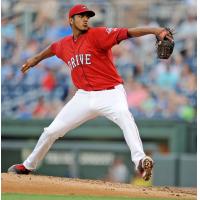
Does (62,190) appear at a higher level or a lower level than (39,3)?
lower

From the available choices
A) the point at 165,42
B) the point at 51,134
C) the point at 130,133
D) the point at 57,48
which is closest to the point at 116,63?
the point at 57,48

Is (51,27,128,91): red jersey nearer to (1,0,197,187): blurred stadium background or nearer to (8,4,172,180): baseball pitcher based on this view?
(8,4,172,180): baseball pitcher

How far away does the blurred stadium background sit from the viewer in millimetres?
12164

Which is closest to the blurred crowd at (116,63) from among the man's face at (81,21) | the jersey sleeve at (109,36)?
the man's face at (81,21)

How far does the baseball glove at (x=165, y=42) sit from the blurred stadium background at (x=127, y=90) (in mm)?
4956

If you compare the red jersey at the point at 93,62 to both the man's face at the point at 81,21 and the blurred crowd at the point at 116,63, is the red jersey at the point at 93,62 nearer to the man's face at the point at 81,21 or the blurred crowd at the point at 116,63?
the man's face at the point at 81,21

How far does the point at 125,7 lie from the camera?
586 inches

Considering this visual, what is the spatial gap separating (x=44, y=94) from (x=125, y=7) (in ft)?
9.11

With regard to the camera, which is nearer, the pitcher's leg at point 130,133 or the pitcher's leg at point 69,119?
→ the pitcher's leg at point 130,133

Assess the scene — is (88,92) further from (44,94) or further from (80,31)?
(44,94)

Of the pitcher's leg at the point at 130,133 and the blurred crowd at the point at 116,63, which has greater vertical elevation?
the blurred crowd at the point at 116,63

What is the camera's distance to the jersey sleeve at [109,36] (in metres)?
6.65

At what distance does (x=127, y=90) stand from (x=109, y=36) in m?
6.36

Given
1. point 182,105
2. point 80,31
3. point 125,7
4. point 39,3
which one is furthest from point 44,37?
point 80,31
